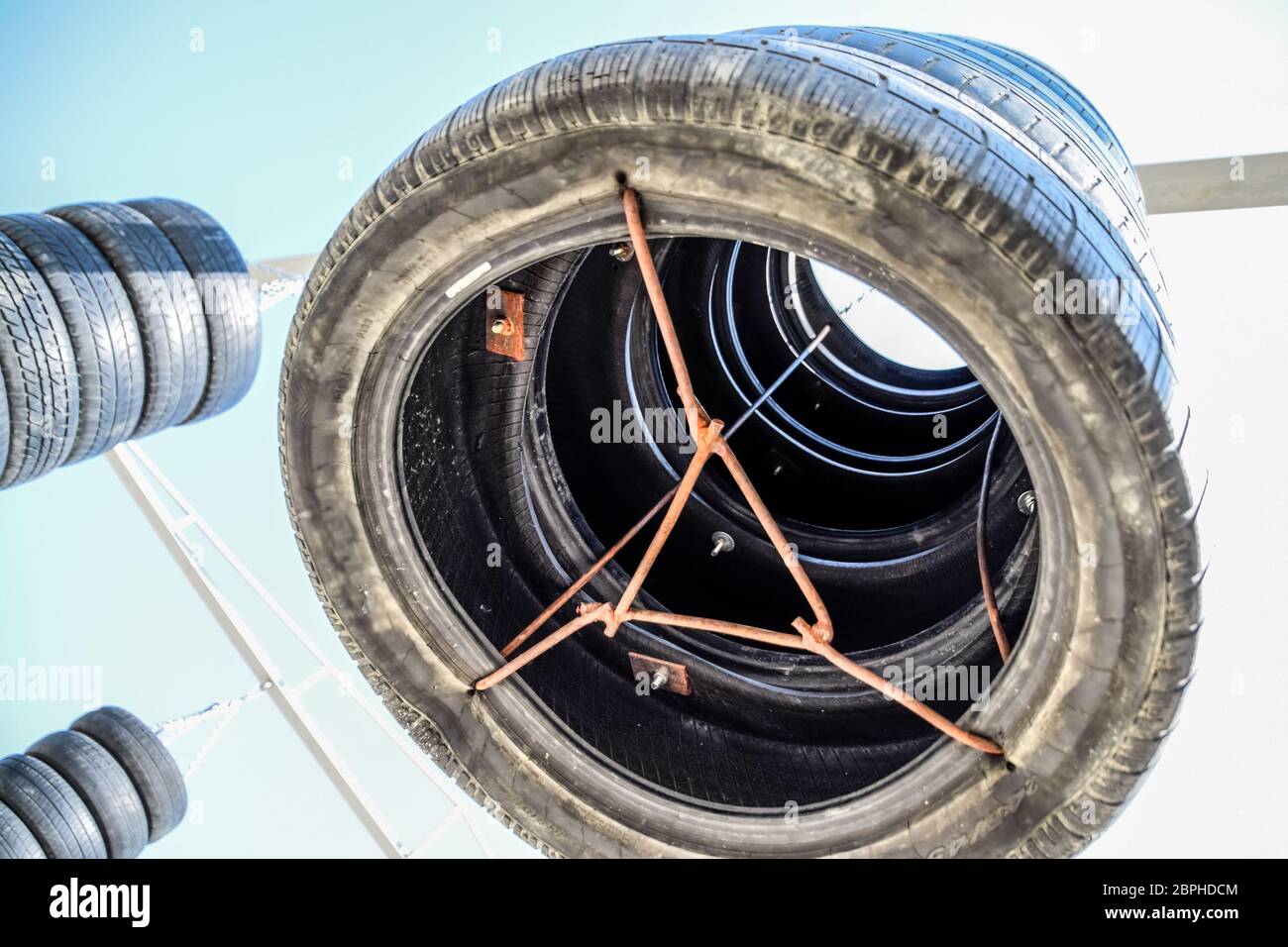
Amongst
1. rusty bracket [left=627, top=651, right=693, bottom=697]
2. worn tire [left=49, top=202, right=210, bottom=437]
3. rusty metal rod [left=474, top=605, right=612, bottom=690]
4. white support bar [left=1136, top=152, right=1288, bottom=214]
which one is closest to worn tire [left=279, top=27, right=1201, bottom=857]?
rusty metal rod [left=474, top=605, right=612, bottom=690]

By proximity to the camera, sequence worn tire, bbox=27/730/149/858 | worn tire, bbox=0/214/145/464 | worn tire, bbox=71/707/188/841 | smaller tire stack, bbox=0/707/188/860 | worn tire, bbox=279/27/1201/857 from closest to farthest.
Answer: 1. worn tire, bbox=279/27/1201/857
2. worn tire, bbox=0/214/145/464
3. smaller tire stack, bbox=0/707/188/860
4. worn tire, bbox=27/730/149/858
5. worn tire, bbox=71/707/188/841

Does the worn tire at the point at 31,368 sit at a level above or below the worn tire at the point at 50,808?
above

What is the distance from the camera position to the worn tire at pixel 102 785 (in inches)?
216

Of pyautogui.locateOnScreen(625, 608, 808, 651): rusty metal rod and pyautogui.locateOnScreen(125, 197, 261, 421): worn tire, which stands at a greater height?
pyautogui.locateOnScreen(125, 197, 261, 421): worn tire

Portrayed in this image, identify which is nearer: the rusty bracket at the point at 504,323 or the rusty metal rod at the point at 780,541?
the rusty metal rod at the point at 780,541

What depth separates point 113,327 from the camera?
4977 millimetres

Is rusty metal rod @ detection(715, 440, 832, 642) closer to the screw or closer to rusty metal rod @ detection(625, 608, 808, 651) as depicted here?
rusty metal rod @ detection(625, 608, 808, 651)

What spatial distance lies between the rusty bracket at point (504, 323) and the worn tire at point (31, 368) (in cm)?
253

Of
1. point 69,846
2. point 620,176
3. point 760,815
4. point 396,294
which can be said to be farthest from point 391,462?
point 69,846

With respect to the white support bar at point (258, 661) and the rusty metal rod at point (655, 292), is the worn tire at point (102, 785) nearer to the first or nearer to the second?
the white support bar at point (258, 661)

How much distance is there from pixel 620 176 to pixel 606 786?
191 cm

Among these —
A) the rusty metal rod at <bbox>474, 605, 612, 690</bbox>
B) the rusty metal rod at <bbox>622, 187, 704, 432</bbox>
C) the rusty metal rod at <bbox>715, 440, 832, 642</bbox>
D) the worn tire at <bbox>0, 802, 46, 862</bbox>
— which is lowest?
the worn tire at <bbox>0, 802, 46, 862</bbox>

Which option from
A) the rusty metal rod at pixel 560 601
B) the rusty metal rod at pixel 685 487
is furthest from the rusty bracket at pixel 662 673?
the rusty metal rod at pixel 685 487

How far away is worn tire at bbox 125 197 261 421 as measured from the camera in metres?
5.70
